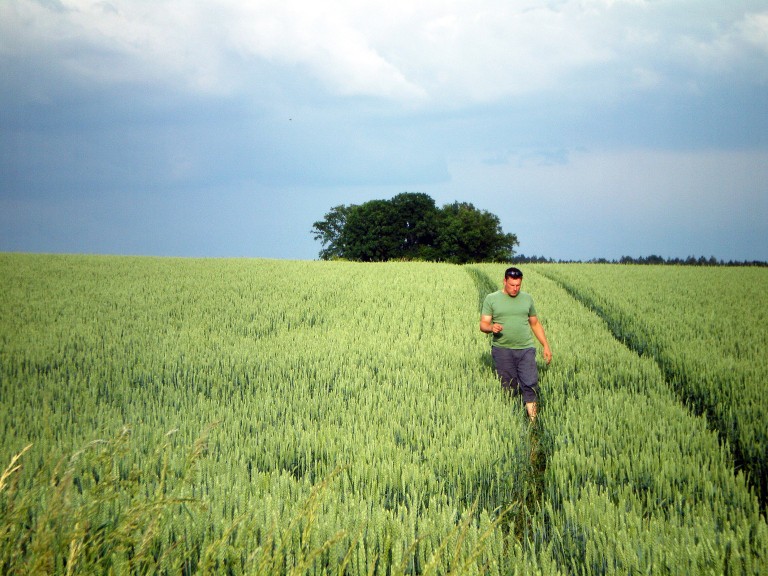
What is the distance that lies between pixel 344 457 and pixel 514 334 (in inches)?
123

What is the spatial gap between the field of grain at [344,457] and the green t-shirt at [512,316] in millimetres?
713

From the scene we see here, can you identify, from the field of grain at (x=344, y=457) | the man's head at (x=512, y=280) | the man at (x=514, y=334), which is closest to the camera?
the field of grain at (x=344, y=457)

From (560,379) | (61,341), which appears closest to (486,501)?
(560,379)

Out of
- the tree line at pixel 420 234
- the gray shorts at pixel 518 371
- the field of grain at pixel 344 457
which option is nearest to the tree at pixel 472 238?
the tree line at pixel 420 234

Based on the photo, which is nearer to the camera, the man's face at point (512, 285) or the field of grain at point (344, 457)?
the field of grain at point (344, 457)

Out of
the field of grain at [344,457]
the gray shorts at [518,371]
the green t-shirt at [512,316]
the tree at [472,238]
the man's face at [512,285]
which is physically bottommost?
the field of grain at [344,457]

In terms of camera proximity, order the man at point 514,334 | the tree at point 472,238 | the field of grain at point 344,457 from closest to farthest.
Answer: the field of grain at point 344,457 → the man at point 514,334 → the tree at point 472,238

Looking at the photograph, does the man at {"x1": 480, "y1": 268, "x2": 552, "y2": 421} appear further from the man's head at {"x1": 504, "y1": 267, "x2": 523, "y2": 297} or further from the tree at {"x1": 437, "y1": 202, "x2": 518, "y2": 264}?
the tree at {"x1": 437, "y1": 202, "x2": 518, "y2": 264}

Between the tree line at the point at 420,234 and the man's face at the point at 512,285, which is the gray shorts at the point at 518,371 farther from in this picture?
the tree line at the point at 420,234

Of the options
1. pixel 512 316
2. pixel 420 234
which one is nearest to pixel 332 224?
pixel 420 234

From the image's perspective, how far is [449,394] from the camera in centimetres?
639

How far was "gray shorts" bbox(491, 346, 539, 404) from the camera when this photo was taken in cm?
654

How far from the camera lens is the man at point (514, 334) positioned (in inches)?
257

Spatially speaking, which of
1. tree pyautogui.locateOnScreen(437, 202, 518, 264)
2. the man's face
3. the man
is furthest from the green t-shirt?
tree pyautogui.locateOnScreen(437, 202, 518, 264)
